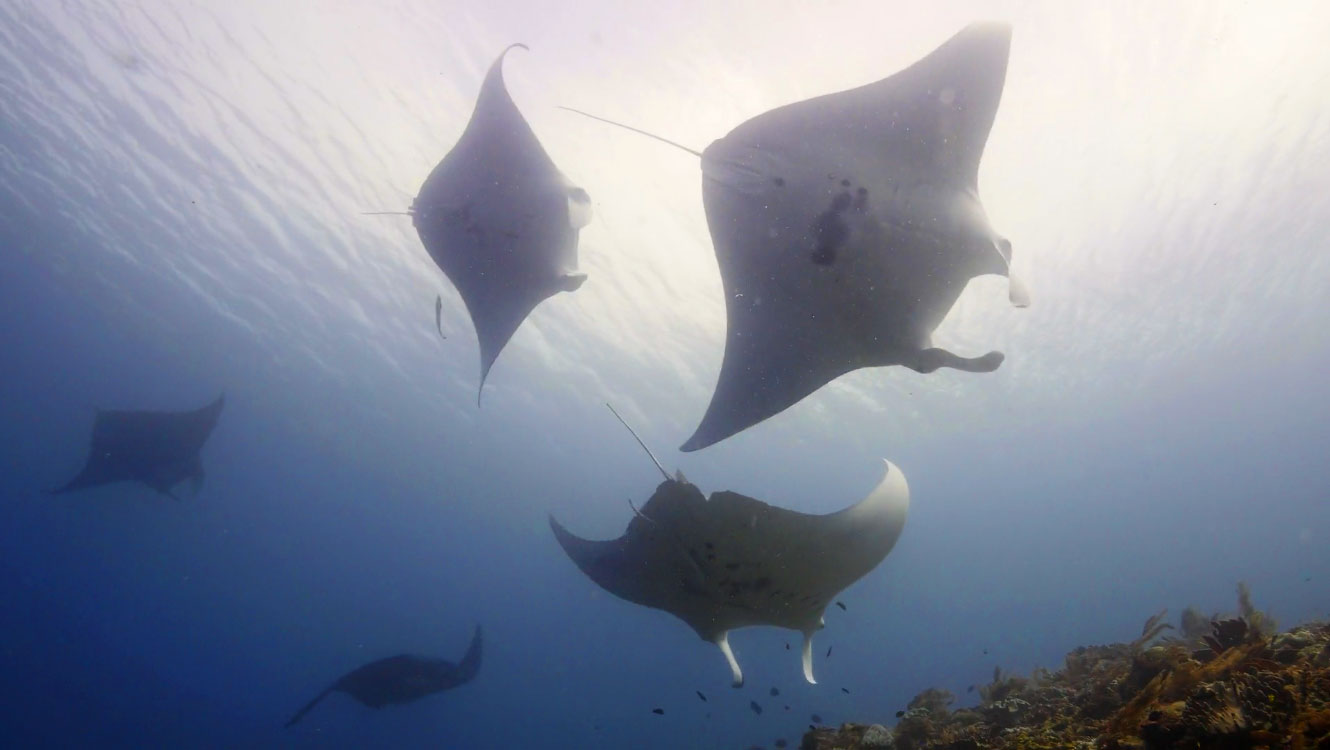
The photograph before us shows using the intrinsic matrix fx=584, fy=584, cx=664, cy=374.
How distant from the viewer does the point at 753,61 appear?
10.6 metres

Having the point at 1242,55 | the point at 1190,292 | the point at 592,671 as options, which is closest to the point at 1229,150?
the point at 1242,55

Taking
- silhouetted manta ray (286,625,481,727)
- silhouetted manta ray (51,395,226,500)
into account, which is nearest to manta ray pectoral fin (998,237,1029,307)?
silhouetted manta ray (286,625,481,727)

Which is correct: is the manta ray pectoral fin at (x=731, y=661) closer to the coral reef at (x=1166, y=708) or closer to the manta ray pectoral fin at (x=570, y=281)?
the coral reef at (x=1166, y=708)

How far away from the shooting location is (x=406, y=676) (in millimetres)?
13297

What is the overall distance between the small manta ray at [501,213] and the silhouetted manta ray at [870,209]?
1866 mm

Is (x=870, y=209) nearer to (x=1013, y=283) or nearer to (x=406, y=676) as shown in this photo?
(x=1013, y=283)

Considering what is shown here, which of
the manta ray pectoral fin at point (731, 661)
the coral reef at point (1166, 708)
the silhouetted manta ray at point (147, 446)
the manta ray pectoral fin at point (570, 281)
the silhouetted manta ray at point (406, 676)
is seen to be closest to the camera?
the coral reef at point (1166, 708)

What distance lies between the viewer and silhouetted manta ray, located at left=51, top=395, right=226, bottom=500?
14273mm

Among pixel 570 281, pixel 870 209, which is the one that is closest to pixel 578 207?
pixel 570 281

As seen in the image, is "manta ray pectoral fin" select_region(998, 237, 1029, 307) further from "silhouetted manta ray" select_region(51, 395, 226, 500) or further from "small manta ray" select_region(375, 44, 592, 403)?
"silhouetted manta ray" select_region(51, 395, 226, 500)

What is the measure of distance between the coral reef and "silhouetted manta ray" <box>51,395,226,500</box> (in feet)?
51.3

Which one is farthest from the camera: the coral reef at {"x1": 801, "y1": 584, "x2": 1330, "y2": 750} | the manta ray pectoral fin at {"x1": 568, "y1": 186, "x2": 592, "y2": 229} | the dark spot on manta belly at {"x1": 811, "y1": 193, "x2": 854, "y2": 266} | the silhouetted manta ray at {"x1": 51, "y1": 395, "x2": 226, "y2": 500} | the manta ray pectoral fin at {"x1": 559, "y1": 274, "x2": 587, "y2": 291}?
the silhouetted manta ray at {"x1": 51, "y1": 395, "x2": 226, "y2": 500}

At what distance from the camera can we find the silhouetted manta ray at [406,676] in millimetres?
12969

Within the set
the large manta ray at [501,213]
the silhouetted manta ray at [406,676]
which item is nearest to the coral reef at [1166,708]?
the large manta ray at [501,213]
